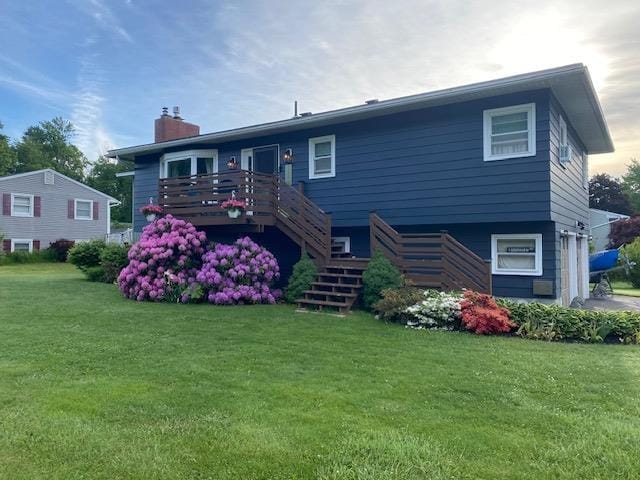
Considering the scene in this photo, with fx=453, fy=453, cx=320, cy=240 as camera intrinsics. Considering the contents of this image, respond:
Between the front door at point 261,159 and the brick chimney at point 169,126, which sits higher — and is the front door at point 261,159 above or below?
below

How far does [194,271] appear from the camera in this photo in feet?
36.4

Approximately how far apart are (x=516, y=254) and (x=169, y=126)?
42.5 ft

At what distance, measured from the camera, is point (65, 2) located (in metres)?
11.7

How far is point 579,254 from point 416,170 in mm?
6528

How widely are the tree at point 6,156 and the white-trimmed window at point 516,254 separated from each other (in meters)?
45.2

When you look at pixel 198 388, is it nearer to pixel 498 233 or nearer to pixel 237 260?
pixel 237 260

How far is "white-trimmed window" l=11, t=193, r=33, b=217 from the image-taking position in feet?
90.0

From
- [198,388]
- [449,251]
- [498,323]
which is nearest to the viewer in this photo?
[198,388]

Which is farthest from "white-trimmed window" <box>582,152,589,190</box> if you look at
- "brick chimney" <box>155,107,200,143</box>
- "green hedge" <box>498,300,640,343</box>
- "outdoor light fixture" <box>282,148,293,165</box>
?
"brick chimney" <box>155,107,200,143</box>

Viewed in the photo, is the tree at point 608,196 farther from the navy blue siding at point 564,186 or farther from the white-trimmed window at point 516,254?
the white-trimmed window at point 516,254

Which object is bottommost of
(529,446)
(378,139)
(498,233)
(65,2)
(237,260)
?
(529,446)

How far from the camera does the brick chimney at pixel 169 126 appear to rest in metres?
16.9

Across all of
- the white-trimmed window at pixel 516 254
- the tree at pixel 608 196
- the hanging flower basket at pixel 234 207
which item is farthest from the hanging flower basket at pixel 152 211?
the tree at pixel 608 196

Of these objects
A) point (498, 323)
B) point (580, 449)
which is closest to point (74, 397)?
point (580, 449)
